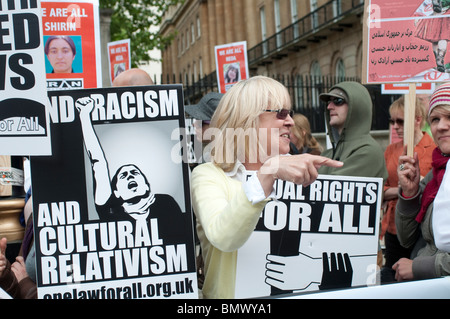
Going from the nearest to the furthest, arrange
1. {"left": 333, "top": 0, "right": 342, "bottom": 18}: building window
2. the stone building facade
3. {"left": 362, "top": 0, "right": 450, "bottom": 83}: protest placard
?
{"left": 362, "top": 0, "right": 450, "bottom": 83}: protest placard, the stone building facade, {"left": 333, "top": 0, "right": 342, "bottom": 18}: building window

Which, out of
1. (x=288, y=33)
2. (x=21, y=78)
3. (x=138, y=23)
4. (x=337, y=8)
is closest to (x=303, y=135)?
(x=21, y=78)

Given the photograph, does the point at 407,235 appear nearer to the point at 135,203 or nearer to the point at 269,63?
the point at 135,203

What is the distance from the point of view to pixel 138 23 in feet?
65.8

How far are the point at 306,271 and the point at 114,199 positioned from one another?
0.85m

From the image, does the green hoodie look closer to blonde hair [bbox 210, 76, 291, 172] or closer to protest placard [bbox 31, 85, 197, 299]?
blonde hair [bbox 210, 76, 291, 172]

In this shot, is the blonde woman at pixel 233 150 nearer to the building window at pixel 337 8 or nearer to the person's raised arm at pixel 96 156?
the person's raised arm at pixel 96 156

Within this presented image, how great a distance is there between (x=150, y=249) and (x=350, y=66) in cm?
2257

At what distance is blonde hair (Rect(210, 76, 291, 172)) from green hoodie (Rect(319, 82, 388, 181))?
1219 mm

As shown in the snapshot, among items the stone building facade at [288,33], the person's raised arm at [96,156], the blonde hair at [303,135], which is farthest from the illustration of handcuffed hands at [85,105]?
the stone building facade at [288,33]

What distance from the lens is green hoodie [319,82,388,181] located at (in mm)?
3322

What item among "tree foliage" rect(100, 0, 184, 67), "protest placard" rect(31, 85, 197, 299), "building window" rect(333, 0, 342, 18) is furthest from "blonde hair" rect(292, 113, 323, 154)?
"building window" rect(333, 0, 342, 18)

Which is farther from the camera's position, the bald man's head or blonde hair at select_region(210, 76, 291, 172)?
the bald man's head

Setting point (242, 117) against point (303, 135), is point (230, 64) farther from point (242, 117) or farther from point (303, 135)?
point (242, 117)
